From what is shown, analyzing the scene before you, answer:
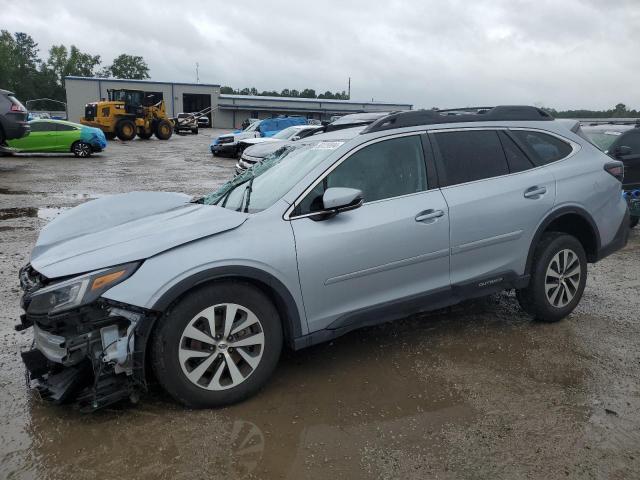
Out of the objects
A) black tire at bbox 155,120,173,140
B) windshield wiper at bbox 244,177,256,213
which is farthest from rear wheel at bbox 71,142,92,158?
windshield wiper at bbox 244,177,256,213

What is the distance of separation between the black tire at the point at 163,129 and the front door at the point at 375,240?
104 ft

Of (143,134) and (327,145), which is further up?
(143,134)

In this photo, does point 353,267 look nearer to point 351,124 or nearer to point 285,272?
point 285,272

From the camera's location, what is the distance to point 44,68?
108812mm

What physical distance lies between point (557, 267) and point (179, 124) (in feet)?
138

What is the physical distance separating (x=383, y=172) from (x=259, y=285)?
3.97 ft

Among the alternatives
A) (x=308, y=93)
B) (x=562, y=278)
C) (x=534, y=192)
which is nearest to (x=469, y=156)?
(x=534, y=192)

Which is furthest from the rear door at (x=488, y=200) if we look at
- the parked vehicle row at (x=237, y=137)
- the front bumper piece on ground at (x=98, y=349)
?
the parked vehicle row at (x=237, y=137)

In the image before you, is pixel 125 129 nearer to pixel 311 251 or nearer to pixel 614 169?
pixel 614 169

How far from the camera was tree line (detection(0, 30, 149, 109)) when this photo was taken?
9912 cm

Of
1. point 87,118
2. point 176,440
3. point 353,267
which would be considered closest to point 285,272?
point 353,267

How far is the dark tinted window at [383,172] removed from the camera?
3.50m

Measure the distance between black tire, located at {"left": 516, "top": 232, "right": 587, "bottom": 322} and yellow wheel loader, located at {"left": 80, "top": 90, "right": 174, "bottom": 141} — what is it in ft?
99.3

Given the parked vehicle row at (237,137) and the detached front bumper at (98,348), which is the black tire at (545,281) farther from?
the parked vehicle row at (237,137)
